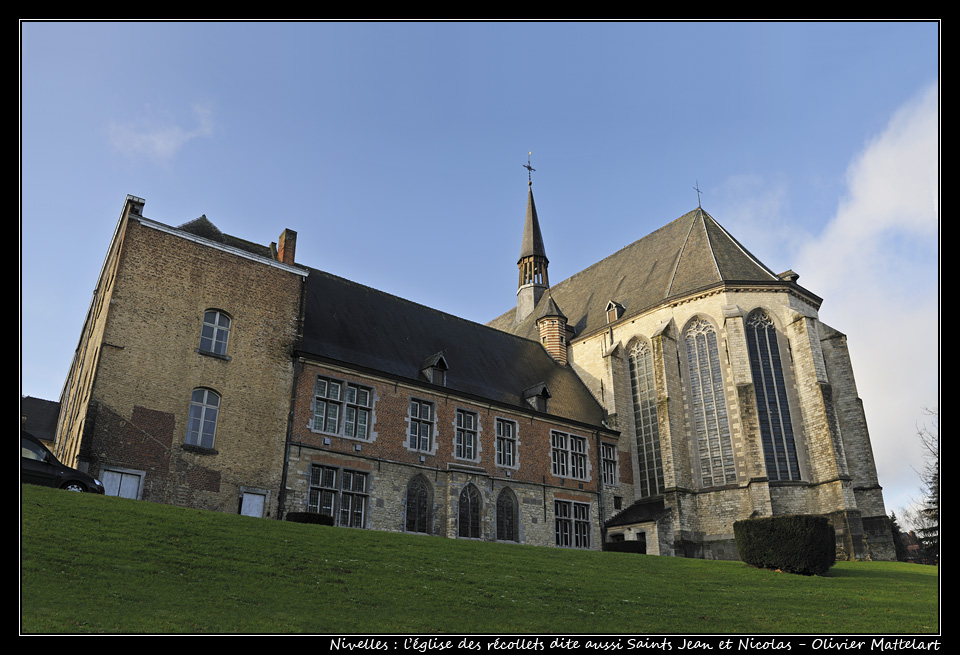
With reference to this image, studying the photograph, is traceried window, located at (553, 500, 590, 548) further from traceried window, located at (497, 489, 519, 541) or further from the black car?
the black car

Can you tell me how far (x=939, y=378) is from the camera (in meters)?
8.14

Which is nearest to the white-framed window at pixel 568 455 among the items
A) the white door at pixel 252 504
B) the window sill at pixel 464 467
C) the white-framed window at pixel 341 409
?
the window sill at pixel 464 467

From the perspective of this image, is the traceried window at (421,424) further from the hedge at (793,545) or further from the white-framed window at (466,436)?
the hedge at (793,545)

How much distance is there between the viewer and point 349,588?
A: 35.4 feet

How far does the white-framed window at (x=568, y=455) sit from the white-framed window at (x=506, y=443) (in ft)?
6.34

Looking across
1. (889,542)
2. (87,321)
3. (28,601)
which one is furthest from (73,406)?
(889,542)

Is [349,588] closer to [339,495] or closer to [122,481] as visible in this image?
[122,481]

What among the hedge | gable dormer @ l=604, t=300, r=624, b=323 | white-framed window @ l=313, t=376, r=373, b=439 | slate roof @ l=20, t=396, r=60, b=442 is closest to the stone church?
white-framed window @ l=313, t=376, r=373, b=439

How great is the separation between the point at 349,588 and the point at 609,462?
813 inches

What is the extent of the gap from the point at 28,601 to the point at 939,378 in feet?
37.1

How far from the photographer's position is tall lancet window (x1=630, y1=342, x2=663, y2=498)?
97.9 feet

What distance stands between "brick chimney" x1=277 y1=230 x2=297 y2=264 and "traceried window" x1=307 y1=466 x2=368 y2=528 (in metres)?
7.52

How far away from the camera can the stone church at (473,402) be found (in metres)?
19.7

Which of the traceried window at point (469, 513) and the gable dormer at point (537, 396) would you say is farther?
the gable dormer at point (537, 396)
